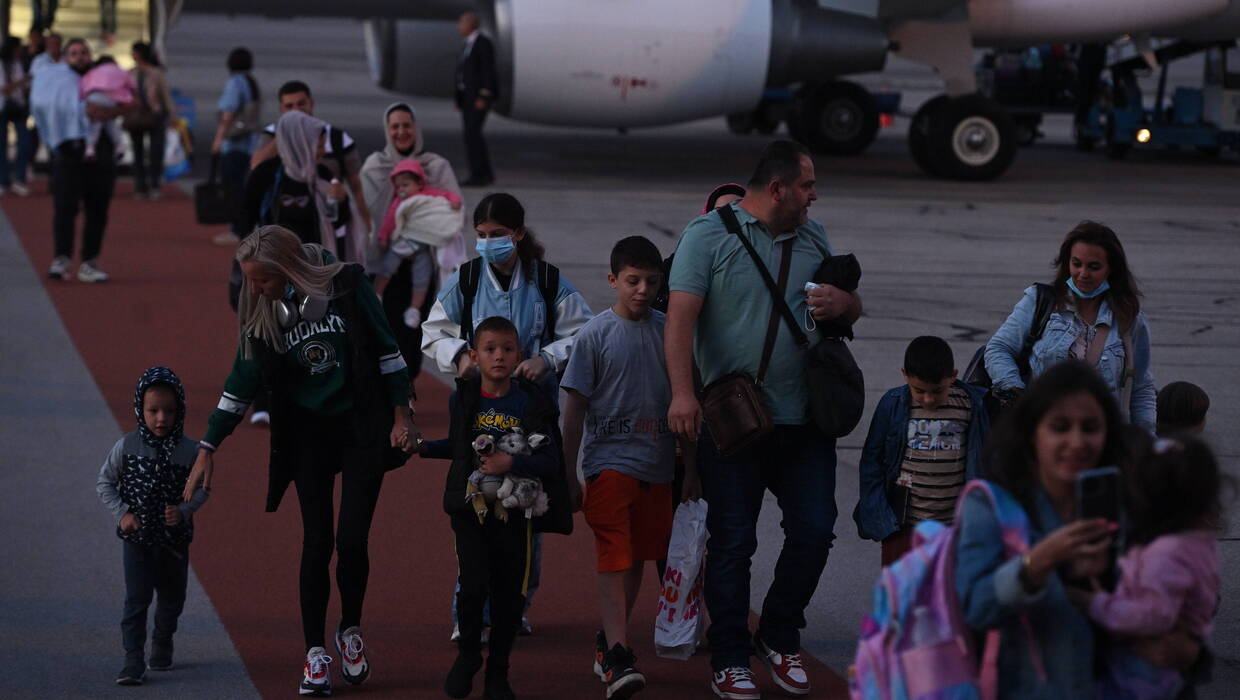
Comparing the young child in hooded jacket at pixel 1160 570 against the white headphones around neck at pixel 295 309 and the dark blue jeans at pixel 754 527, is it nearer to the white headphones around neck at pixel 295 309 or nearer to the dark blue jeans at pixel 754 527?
the dark blue jeans at pixel 754 527

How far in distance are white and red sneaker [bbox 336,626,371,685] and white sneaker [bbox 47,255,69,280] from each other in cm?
886

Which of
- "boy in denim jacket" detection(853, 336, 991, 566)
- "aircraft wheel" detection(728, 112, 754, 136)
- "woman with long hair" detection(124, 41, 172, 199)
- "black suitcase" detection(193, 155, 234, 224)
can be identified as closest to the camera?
"boy in denim jacket" detection(853, 336, 991, 566)

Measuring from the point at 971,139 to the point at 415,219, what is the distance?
44.9 ft

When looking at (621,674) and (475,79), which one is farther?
(475,79)

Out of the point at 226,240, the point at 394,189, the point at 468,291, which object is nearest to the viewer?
the point at 468,291

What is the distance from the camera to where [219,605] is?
238 inches

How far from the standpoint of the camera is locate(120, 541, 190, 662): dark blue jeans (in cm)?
519

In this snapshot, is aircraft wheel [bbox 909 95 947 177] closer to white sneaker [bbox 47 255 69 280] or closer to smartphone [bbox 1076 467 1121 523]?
white sneaker [bbox 47 255 69 280]

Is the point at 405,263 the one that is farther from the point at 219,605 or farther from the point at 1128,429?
the point at 1128,429

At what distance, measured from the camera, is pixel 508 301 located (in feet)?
18.2

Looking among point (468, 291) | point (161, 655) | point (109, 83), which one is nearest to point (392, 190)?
point (468, 291)

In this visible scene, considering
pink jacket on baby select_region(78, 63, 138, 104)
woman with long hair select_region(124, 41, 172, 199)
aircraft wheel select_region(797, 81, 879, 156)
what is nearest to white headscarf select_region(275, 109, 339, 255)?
pink jacket on baby select_region(78, 63, 138, 104)

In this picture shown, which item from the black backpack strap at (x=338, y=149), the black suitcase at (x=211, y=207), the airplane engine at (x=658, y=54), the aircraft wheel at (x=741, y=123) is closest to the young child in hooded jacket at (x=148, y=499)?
the black backpack strap at (x=338, y=149)

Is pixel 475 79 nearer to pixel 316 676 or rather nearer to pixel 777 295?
pixel 777 295
